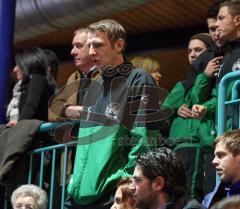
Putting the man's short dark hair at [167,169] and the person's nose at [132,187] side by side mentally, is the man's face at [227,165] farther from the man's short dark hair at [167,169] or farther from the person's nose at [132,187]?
the person's nose at [132,187]

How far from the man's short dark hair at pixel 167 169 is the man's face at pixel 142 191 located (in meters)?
0.03

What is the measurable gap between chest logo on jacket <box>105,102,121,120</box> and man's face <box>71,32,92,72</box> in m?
0.79

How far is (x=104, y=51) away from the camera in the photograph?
5.07m

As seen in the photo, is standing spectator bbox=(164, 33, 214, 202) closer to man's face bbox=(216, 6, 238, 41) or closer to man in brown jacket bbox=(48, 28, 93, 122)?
man's face bbox=(216, 6, 238, 41)

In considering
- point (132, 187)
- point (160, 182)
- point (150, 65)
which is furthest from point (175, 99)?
point (160, 182)

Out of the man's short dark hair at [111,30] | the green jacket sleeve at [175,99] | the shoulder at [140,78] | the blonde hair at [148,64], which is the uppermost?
the blonde hair at [148,64]

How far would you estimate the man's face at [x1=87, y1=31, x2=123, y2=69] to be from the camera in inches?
199

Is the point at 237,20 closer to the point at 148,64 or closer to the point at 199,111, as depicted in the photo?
the point at 199,111

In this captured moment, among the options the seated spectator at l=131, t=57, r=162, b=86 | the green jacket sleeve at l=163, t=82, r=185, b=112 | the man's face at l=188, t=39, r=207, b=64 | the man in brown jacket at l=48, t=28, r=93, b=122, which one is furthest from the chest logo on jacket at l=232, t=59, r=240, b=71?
the seated spectator at l=131, t=57, r=162, b=86

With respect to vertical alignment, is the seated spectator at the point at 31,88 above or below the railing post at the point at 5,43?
below

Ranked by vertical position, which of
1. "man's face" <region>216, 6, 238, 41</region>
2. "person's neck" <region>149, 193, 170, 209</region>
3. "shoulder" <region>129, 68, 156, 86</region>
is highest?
"man's face" <region>216, 6, 238, 41</region>

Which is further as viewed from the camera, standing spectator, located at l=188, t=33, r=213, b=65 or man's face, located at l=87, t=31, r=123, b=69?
standing spectator, located at l=188, t=33, r=213, b=65

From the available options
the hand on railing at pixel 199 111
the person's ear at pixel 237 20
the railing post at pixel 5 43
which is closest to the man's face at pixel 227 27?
the person's ear at pixel 237 20

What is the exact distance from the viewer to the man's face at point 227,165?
4.35 meters
